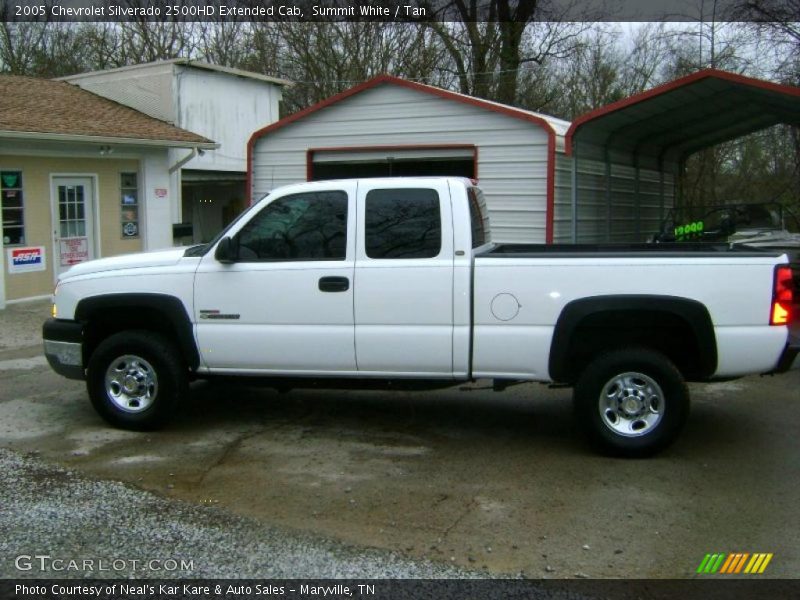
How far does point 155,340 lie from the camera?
6.72 meters

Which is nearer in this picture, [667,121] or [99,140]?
[667,121]

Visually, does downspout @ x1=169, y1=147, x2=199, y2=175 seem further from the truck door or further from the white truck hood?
the truck door

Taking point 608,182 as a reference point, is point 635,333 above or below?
below

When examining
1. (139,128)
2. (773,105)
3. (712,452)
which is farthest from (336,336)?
(139,128)

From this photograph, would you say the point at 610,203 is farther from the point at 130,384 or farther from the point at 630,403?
the point at 130,384

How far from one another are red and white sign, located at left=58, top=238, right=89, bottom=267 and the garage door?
436 cm

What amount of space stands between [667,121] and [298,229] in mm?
10030

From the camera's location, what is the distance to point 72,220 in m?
15.3

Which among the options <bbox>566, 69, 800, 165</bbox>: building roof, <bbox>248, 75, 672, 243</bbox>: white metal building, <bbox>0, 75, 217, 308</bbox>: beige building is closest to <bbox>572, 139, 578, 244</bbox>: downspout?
<bbox>566, 69, 800, 165</bbox>: building roof

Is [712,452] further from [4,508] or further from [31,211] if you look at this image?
[31,211]

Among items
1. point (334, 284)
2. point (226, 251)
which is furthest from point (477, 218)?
point (226, 251)

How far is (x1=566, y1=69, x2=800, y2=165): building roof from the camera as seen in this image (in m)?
11.3

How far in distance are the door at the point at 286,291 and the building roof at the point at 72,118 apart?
8230mm

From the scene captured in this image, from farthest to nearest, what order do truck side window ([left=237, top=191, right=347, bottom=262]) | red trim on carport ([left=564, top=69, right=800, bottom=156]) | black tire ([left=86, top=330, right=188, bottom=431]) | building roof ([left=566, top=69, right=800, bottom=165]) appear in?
building roof ([left=566, top=69, right=800, bottom=165]) → red trim on carport ([left=564, top=69, right=800, bottom=156]) → black tire ([left=86, top=330, right=188, bottom=431]) → truck side window ([left=237, top=191, right=347, bottom=262])
